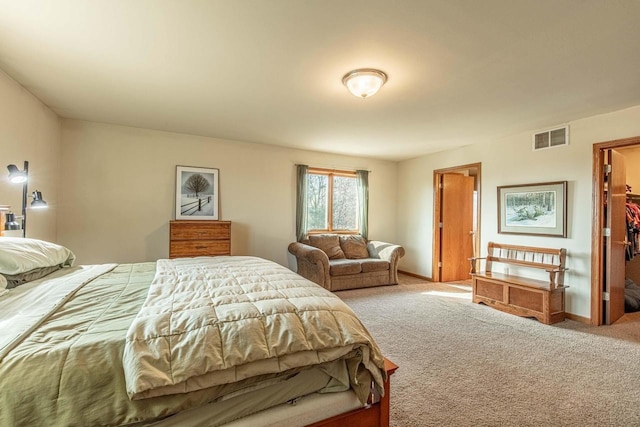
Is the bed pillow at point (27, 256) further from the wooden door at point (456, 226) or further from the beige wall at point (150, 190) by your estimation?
the wooden door at point (456, 226)

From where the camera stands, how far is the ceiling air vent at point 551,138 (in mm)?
3666

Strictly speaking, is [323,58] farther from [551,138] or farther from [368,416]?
[551,138]

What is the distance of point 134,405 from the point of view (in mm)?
979

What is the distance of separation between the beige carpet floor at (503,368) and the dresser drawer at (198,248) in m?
2.10

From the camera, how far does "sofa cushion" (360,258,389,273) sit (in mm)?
4922

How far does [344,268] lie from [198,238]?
7.36ft

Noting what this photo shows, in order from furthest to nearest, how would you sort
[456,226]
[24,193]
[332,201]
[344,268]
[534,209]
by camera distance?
1. [332,201]
2. [456,226]
3. [344,268]
4. [534,209]
5. [24,193]

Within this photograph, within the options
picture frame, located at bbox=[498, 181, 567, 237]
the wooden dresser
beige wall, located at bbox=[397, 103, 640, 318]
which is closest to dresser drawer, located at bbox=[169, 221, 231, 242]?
the wooden dresser

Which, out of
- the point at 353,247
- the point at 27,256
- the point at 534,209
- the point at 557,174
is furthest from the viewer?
the point at 353,247

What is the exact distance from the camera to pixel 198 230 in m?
4.10

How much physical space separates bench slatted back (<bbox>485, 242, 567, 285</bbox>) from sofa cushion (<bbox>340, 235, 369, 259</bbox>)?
2.03 metres

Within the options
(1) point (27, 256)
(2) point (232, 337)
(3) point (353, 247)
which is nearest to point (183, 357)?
(2) point (232, 337)

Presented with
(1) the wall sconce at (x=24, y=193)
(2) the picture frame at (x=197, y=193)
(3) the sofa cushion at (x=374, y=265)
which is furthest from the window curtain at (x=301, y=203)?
(1) the wall sconce at (x=24, y=193)

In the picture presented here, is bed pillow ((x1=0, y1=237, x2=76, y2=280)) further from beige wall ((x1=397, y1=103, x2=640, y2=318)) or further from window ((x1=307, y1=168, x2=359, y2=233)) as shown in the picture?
beige wall ((x1=397, y1=103, x2=640, y2=318))
